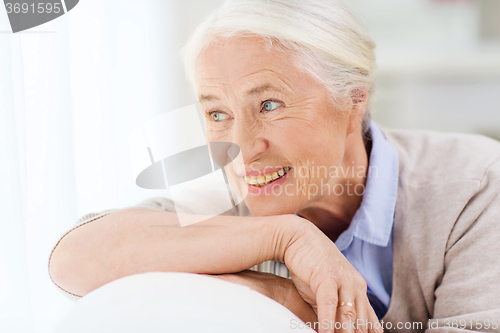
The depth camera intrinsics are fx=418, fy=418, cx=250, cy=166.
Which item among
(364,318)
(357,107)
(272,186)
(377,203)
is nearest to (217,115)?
(272,186)

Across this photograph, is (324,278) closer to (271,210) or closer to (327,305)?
(327,305)

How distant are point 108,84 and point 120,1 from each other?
0.31 meters

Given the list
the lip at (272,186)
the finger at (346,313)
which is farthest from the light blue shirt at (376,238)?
the finger at (346,313)

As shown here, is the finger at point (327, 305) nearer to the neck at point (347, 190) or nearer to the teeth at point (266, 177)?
the teeth at point (266, 177)

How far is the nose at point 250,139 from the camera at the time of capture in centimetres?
98

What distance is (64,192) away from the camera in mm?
1094

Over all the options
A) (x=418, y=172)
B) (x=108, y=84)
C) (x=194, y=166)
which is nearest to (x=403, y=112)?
(x=418, y=172)

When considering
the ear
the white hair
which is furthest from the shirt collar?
the white hair

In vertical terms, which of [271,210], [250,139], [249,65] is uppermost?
[249,65]

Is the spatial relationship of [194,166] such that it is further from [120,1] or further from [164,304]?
[164,304]

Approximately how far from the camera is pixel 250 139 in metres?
0.99

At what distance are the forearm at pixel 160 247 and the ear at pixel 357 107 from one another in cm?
41

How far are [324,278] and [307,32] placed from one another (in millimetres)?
544

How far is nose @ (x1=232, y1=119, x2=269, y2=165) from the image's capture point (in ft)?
3.22
